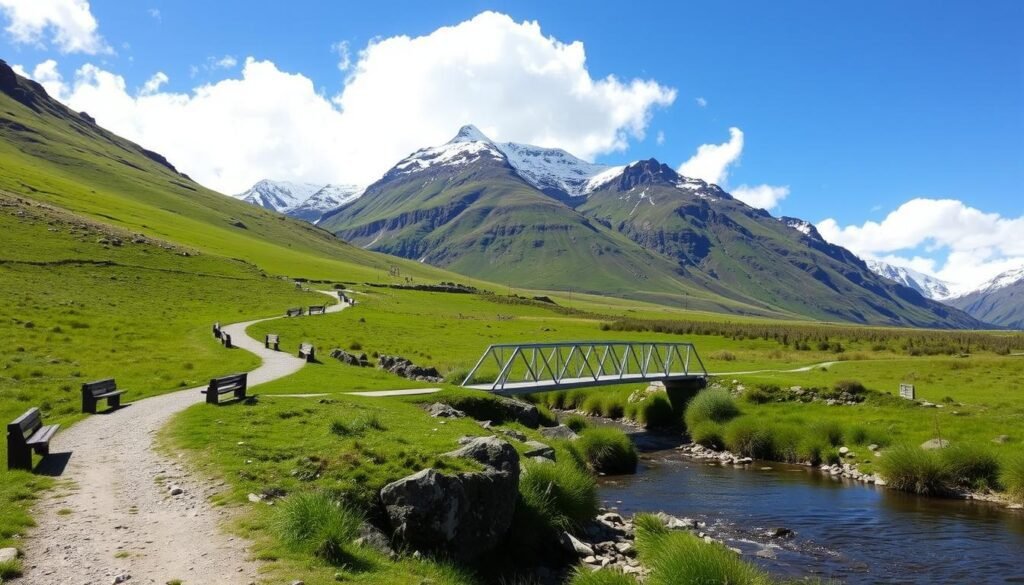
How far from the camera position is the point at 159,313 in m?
64.8

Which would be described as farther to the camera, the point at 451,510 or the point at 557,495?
the point at 557,495

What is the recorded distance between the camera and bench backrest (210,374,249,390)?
24938 mm

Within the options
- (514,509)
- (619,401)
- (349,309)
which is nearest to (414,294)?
(349,309)

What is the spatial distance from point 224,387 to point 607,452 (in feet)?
61.8

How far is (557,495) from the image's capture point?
66.5ft

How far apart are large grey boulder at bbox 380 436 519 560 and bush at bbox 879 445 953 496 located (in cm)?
2177

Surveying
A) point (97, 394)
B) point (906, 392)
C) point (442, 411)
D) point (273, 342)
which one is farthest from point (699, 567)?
point (273, 342)

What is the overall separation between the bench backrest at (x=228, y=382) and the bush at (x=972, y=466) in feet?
105

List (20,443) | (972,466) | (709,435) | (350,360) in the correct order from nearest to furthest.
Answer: (20,443) < (972,466) < (709,435) < (350,360)

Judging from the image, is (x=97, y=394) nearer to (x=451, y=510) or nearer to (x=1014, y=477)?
(x=451, y=510)

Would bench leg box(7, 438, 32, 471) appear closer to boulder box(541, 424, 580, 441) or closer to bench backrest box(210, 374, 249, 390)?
bench backrest box(210, 374, 249, 390)

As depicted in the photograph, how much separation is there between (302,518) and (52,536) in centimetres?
496

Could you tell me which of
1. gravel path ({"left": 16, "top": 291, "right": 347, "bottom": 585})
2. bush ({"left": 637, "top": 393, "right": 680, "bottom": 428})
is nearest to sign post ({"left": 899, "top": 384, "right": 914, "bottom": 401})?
bush ({"left": 637, "top": 393, "right": 680, "bottom": 428})

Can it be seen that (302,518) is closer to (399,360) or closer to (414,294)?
(399,360)
